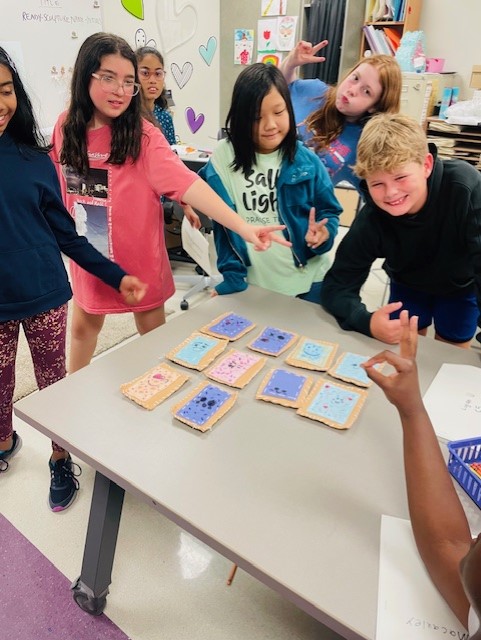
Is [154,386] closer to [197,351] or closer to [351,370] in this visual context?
[197,351]

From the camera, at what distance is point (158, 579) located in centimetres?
134

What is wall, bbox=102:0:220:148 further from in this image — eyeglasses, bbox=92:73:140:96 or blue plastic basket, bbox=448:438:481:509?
blue plastic basket, bbox=448:438:481:509

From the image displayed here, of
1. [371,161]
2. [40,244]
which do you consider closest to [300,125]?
[371,161]

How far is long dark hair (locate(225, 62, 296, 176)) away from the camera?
1302 millimetres

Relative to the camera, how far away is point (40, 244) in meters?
1.24

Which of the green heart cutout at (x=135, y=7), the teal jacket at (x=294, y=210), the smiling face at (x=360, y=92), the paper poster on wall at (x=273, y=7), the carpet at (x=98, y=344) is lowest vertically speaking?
the carpet at (x=98, y=344)

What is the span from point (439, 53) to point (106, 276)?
3.84 metres

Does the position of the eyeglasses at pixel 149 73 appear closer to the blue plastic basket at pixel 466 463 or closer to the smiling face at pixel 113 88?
the smiling face at pixel 113 88

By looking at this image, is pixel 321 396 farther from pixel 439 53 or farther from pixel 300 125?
pixel 439 53

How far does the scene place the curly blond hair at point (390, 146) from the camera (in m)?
1.17

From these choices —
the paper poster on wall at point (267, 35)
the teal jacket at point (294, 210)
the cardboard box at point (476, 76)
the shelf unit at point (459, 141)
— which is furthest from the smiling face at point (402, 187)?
the paper poster on wall at point (267, 35)

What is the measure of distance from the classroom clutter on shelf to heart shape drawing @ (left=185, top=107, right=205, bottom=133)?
13.3ft

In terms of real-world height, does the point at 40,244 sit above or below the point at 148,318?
above

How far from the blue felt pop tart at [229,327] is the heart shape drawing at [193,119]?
157 inches
